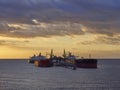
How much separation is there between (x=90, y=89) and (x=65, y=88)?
26.0 feet

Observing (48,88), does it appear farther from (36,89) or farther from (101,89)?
(101,89)

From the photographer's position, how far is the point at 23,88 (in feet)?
413

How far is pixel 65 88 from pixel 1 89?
20162 millimetres

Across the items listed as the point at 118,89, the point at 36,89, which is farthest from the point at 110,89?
the point at 36,89

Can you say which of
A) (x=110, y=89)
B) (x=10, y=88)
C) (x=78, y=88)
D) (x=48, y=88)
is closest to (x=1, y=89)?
(x=10, y=88)

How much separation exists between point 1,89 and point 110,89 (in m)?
34.5

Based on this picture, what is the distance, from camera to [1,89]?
124 metres

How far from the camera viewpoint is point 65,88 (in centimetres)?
12594

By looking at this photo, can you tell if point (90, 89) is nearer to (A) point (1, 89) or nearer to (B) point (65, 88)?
(B) point (65, 88)

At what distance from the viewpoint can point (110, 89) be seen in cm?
12625

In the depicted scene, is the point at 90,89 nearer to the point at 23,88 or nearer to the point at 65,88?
the point at 65,88

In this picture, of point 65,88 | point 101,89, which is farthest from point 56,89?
point 101,89

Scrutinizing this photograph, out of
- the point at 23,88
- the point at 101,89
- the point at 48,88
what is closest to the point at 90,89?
the point at 101,89

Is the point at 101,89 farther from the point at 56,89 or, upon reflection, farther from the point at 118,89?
the point at 56,89
